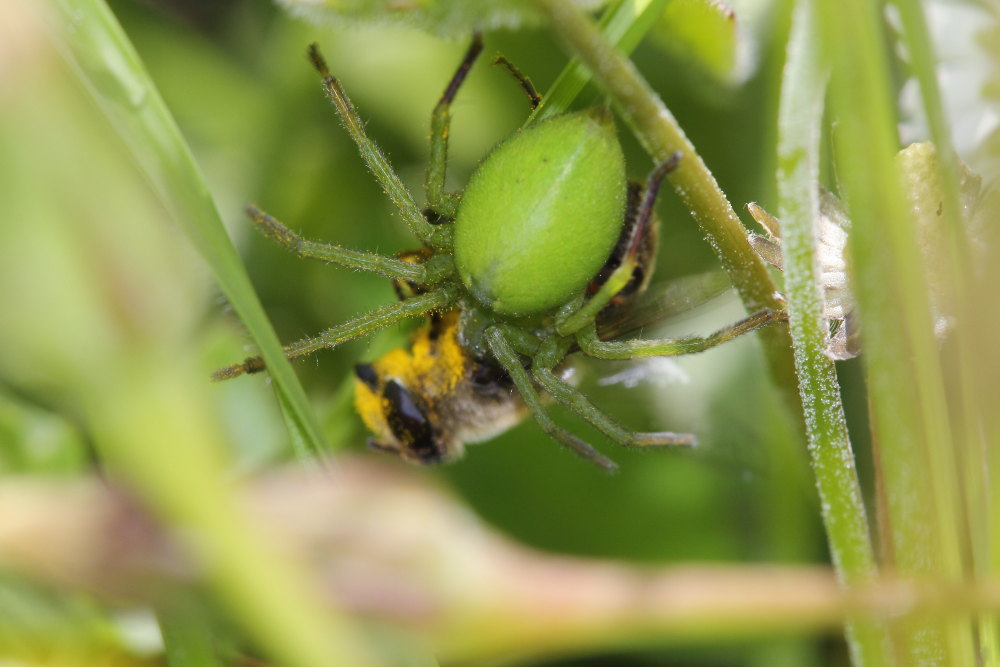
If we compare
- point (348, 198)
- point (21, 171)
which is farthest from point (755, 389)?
point (21, 171)

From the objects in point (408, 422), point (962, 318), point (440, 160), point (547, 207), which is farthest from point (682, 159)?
point (408, 422)

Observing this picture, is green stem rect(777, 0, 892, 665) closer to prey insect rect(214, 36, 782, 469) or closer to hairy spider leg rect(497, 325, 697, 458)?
prey insect rect(214, 36, 782, 469)

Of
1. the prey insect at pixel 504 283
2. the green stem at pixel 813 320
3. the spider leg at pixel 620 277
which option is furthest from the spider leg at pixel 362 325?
the green stem at pixel 813 320

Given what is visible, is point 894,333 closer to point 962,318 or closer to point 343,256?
point 962,318

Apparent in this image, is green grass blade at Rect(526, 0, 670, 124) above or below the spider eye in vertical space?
above

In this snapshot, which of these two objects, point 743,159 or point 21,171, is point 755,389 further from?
point 21,171

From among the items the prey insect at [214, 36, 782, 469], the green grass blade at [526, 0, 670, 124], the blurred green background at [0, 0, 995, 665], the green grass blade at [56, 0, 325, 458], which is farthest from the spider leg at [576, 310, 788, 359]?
the green grass blade at [56, 0, 325, 458]

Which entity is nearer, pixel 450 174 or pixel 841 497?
pixel 841 497
